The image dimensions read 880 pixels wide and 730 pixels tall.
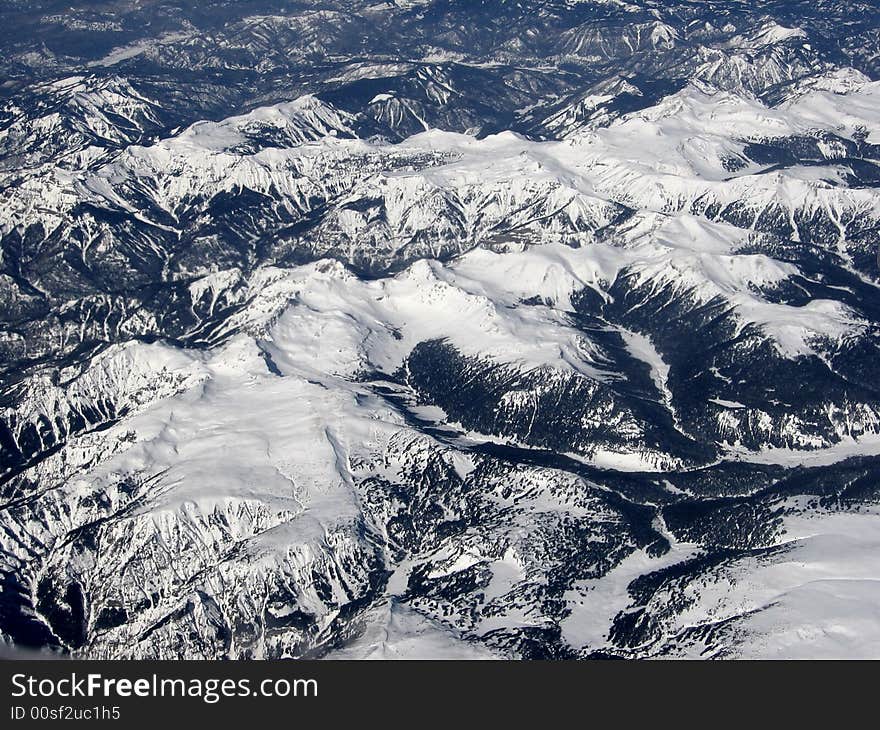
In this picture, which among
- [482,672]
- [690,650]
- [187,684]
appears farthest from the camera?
[690,650]

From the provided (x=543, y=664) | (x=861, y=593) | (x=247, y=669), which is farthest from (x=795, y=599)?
(x=247, y=669)

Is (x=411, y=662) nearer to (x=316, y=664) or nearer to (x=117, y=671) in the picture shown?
(x=316, y=664)

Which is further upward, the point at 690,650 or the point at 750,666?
the point at 750,666

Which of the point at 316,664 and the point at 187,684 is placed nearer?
the point at 187,684

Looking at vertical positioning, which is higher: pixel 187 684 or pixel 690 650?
pixel 187 684

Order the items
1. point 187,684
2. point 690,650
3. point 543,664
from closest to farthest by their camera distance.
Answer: point 187,684
point 543,664
point 690,650

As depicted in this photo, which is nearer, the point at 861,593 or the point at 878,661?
the point at 878,661

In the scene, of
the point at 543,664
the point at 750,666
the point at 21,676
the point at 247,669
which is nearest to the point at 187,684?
the point at 247,669

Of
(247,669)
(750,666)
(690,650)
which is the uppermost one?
(247,669)

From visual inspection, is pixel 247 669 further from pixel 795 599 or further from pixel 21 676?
pixel 795 599
